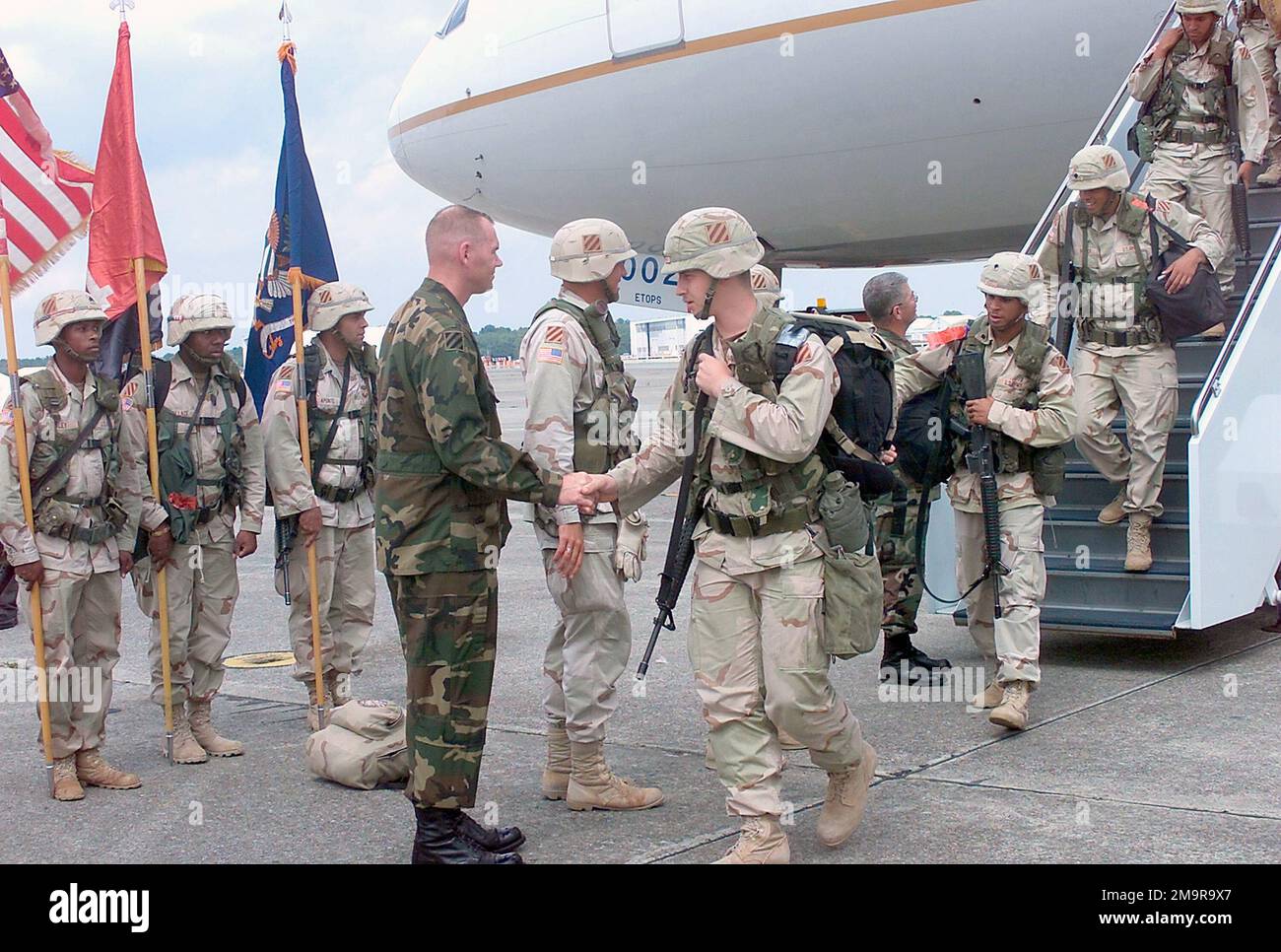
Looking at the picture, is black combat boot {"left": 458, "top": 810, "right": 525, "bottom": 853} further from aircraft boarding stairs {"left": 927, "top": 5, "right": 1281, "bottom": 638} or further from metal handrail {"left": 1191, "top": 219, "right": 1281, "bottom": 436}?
metal handrail {"left": 1191, "top": 219, "right": 1281, "bottom": 436}

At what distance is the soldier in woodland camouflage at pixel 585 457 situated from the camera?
4.59m

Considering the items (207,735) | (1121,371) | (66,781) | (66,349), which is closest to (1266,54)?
(1121,371)

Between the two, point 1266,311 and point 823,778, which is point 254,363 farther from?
point 1266,311

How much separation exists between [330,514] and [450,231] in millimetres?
2150

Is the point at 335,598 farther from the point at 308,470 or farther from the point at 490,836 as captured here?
the point at 490,836

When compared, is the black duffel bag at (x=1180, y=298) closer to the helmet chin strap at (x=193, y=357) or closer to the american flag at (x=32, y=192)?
the helmet chin strap at (x=193, y=357)

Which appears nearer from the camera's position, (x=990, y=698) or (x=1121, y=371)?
(x=990, y=698)

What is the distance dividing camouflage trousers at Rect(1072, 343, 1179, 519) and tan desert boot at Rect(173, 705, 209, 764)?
4.35 m

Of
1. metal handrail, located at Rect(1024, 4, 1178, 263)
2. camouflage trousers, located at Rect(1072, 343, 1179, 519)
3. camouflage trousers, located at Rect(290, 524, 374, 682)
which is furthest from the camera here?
metal handrail, located at Rect(1024, 4, 1178, 263)

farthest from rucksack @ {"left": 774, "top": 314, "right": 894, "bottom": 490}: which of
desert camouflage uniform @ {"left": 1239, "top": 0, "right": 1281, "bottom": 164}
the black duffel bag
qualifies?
desert camouflage uniform @ {"left": 1239, "top": 0, "right": 1281, "bottom": 164}

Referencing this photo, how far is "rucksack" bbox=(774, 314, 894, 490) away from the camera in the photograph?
13.3 ft

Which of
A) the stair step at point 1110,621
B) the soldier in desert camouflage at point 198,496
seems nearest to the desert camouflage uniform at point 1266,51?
the stair step at point 1110,621

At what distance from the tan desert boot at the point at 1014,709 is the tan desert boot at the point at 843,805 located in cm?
134

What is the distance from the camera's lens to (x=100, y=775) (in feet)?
17.1
